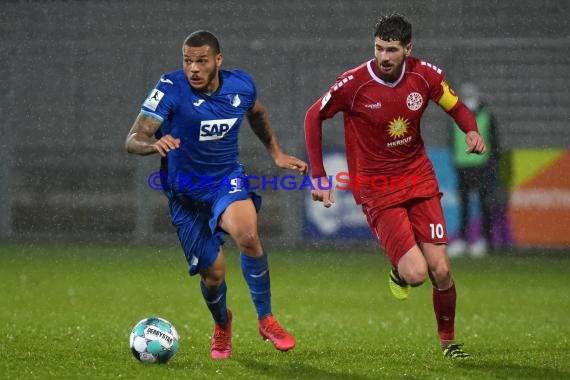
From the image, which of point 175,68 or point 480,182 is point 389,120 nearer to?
point 480,182

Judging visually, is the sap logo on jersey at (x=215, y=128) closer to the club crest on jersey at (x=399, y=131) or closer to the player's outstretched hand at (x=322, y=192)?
the player's outstretched hand at (x=322, y=192)

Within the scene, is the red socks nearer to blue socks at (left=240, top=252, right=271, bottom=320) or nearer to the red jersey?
the red jersey

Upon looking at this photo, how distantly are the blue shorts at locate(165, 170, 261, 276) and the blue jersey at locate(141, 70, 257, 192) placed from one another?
0.22 feet

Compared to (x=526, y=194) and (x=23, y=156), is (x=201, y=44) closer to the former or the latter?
(x=526, y=194)

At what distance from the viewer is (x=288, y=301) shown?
31.8 ft

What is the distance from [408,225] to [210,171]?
1.21m

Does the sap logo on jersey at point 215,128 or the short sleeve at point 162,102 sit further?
the sap logo on jersey at point 215,128

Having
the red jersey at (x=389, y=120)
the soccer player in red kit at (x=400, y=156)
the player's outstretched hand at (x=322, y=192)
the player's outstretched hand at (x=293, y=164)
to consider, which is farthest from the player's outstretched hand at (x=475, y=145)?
the player's outstretched hand at (x=293, y=164)

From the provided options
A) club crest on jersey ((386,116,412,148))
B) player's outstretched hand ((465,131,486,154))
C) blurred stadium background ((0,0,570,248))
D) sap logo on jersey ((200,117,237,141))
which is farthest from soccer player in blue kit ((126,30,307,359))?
blurred stadium background ((0,0,570,248))

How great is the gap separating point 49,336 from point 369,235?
703 centimetres

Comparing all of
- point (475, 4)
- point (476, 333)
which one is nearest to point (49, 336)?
point (476, 333)

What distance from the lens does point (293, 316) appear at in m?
8.71

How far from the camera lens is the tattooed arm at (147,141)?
5.62 meters

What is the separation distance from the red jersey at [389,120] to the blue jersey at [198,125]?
0.49 m
